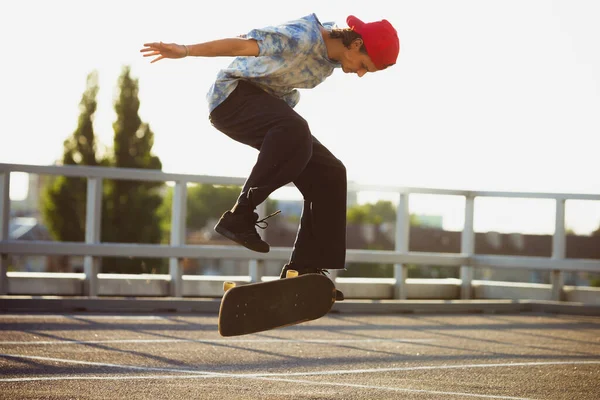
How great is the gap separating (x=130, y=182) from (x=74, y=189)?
527 centimetres

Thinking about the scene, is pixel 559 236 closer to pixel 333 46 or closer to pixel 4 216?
pixel 4 216

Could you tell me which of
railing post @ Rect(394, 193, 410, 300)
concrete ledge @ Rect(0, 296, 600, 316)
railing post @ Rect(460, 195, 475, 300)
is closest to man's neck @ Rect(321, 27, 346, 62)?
concrete ledge @ Rect(0, 296, 600, 316)

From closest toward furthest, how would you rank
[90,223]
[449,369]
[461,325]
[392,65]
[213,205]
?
[392,65] < [449,369] < [461,325] < [90,223] < [213,205]

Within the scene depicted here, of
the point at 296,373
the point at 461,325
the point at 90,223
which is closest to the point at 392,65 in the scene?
the point at 296,373

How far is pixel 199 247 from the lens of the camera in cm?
1274

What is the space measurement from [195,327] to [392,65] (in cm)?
474

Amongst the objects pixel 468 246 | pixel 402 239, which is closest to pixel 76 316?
pixel 402 239

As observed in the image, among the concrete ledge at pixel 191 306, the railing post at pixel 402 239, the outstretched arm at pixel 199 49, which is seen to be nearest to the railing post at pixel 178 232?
the concrete ledge at pixel 191 306

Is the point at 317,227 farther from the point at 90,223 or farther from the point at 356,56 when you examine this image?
the point at 90,223

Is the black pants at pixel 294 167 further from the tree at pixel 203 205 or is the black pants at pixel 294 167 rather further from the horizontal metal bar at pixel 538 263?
the tree at pixel 203 205

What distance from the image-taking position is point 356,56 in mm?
6070

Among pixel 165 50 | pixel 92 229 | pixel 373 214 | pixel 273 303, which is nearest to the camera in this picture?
pixel 165 50

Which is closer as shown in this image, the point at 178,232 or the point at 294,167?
the point at 294,167

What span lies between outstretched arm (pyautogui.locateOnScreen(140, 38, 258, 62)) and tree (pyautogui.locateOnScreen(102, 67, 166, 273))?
60.7 metres
